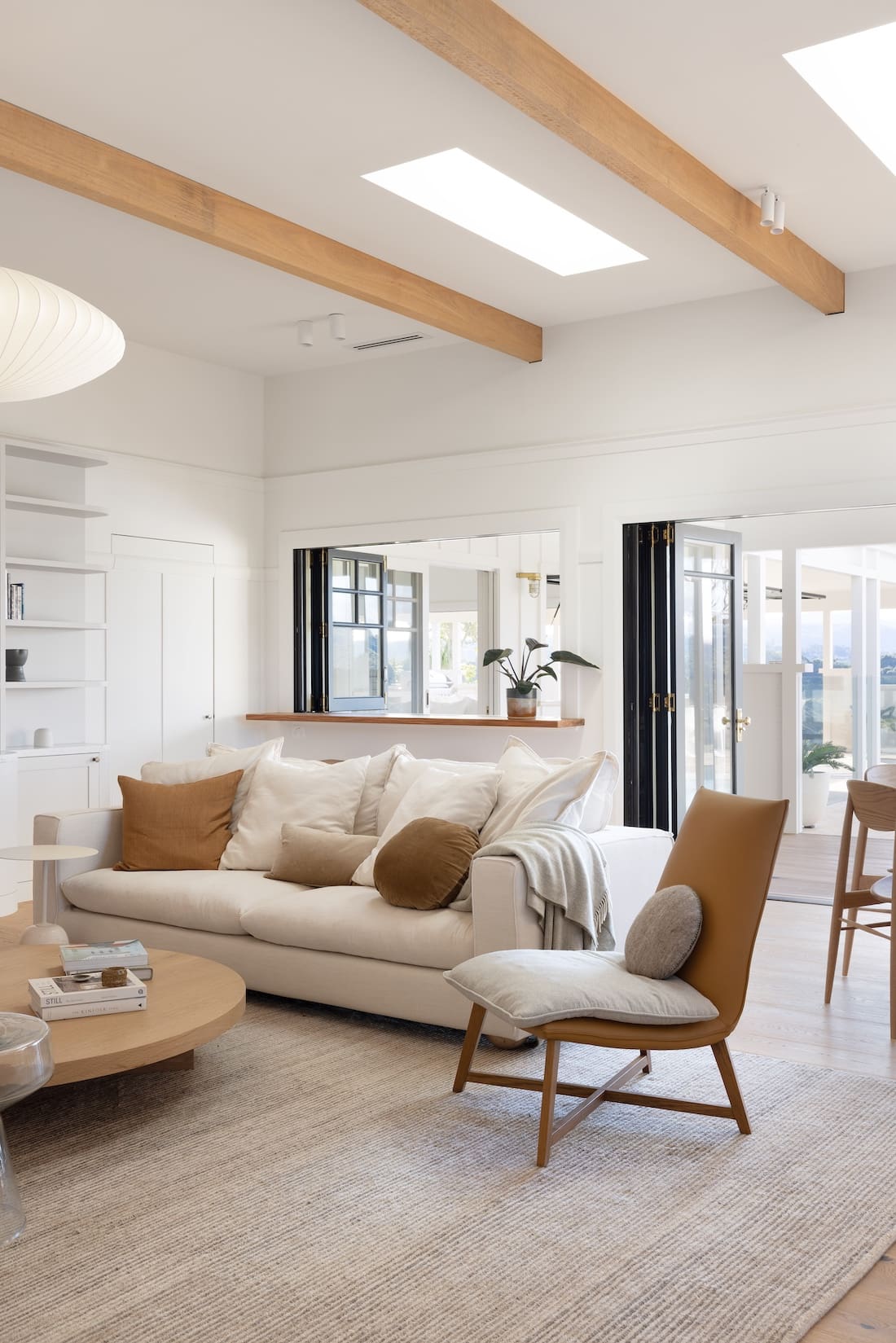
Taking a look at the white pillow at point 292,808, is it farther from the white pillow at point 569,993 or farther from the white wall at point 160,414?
the white wall at point 160,414

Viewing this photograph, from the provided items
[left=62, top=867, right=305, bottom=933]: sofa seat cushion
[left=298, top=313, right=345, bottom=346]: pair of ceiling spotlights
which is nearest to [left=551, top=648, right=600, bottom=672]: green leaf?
[left=298, top=313, right=345, bottom=346]: pair of ceiling spotlights

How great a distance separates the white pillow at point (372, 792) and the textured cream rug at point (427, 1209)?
120cm

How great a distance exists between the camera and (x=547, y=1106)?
268cm

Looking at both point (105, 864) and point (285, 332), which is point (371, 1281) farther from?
point (285, 332)

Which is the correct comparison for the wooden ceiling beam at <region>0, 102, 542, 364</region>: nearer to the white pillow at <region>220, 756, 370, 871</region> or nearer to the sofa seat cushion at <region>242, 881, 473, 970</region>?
the white pillow at <region>220, 756, 370, 871</region>

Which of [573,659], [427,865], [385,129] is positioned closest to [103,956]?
[427,865]

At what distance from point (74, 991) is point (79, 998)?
0.03 metres

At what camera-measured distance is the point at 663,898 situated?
2.97 meters

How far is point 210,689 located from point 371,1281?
5.51 m

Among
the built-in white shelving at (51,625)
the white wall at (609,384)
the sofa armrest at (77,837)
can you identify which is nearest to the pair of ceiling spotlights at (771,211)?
the white wall at (609,384)

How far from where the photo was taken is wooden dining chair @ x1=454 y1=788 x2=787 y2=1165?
8.80 ft

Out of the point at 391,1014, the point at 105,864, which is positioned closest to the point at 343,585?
the point at 105,864

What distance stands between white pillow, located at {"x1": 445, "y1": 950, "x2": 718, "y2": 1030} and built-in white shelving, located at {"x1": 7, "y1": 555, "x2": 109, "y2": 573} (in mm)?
3901

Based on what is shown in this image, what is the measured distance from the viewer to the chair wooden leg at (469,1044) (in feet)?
9.89
